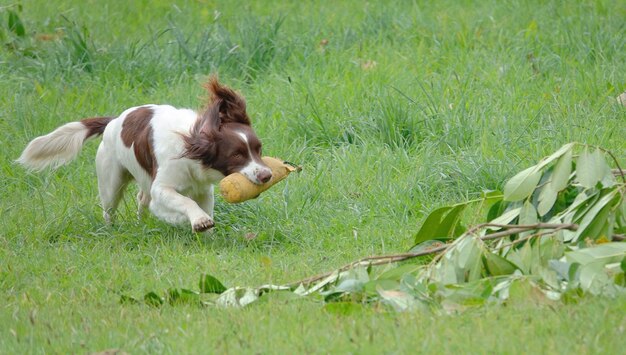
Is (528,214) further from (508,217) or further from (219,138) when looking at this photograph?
(219,138)

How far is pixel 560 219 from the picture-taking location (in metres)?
4.97

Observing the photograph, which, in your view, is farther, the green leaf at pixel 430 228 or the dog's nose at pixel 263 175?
the dog's nose at pixel 263 175

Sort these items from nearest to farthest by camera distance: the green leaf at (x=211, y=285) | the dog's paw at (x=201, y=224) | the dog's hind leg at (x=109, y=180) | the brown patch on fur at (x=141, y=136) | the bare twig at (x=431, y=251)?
the bare twig at (x=431, y=251) → the green leaf at (x=211, y=285) → the dog's paw at (x=201, y=224) → the brown patch on fur at (x=141, y=136) → the dog's hind leg at (x=109, y=180)

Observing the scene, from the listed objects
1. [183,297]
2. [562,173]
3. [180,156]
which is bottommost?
[183,297]

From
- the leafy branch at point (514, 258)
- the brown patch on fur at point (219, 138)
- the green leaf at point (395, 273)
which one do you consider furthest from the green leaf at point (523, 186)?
the brown patch on fur at point (219, 138)

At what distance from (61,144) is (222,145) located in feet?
4.94

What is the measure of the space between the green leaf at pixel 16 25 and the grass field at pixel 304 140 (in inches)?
2.6

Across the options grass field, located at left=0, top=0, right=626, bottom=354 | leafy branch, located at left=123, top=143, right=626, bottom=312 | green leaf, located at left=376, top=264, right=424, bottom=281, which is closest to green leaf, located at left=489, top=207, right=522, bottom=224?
leafy branch, located at left=123, top=143, right=626, bottom=312

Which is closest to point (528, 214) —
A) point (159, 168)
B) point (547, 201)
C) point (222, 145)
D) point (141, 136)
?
point (547, 201)

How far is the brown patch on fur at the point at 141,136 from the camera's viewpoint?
6359mm

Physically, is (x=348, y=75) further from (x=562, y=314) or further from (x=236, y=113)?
(x=562, y=314)

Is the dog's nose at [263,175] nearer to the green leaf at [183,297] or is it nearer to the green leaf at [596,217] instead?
the green leaf at [183,297]

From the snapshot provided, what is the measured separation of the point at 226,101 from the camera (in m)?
6.21

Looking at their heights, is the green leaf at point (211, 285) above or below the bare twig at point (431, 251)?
below
